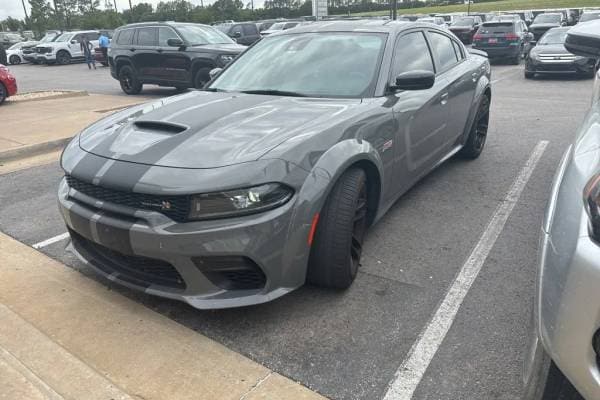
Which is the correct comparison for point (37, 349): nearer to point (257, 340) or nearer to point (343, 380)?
point (257, 340)

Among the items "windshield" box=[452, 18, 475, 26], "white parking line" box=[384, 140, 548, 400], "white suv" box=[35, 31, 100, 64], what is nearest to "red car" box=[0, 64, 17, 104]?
"white parking line" box=[384, 140, 548, 400]

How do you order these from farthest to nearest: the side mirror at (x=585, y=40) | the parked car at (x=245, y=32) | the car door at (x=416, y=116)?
the parked car at (x=245, y=32)
the car door at (x=416, y=116)
the side mirror at (x=585, y=40)

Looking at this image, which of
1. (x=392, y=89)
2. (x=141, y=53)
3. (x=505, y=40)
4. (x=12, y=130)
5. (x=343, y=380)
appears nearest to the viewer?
(x=343, y=380)

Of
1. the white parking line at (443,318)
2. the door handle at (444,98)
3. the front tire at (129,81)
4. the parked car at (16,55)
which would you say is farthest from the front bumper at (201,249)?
the parked car at (16,55)

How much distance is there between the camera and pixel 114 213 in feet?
8.63

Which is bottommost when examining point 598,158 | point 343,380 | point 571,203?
point 343,380

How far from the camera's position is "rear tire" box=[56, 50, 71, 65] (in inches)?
1019

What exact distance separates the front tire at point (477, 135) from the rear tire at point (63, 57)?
25.6m

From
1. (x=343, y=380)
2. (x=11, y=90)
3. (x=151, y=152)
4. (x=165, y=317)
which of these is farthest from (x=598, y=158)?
(x=11, y=90)

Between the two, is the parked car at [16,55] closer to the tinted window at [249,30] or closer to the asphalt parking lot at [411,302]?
the tinted window at [249,30]

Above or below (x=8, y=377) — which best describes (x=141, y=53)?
above

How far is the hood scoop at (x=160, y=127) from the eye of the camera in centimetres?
296

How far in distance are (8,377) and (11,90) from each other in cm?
1024

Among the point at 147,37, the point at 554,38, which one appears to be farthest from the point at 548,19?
the point at 147,37
